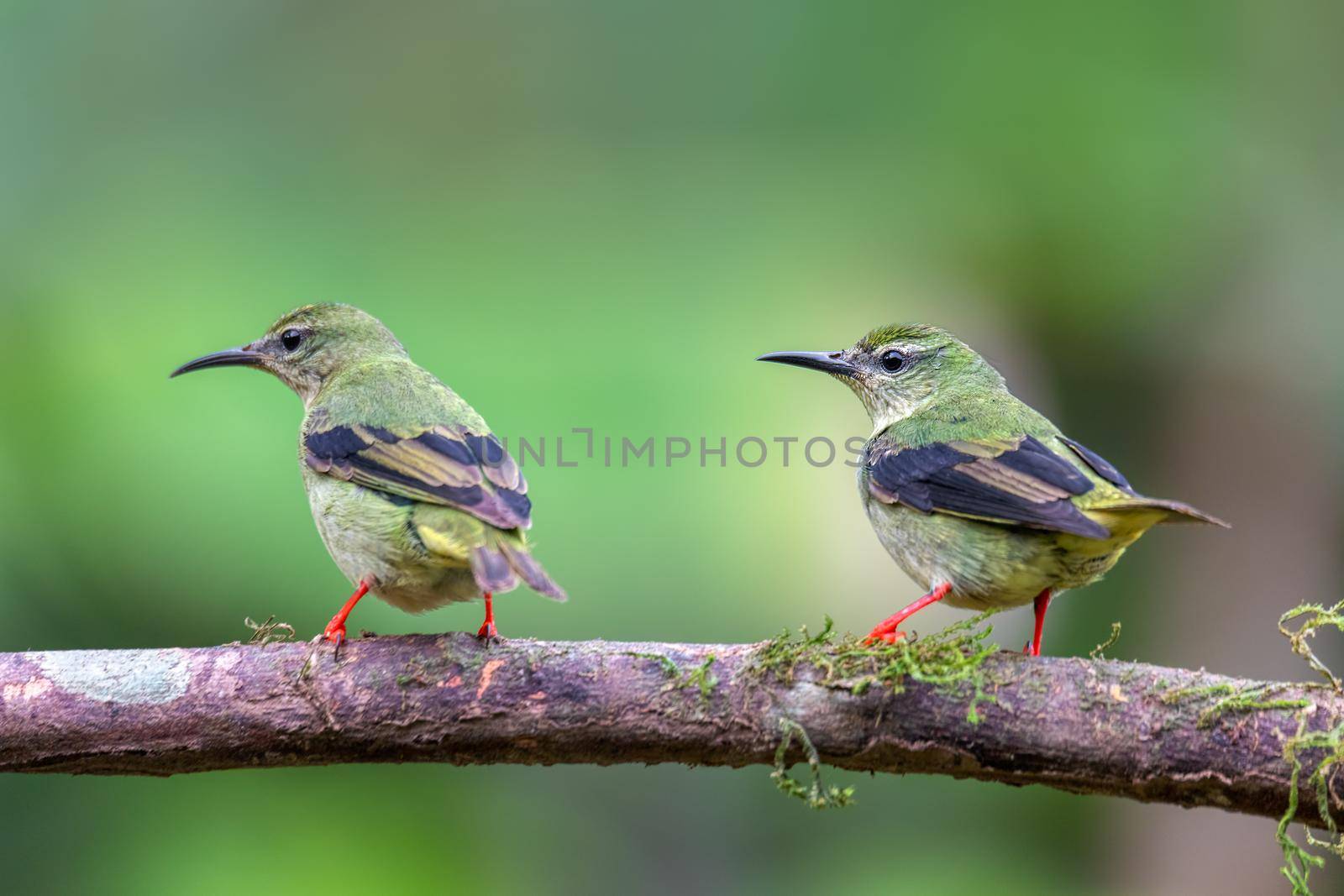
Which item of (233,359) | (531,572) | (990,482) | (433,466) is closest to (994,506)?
(990,482)

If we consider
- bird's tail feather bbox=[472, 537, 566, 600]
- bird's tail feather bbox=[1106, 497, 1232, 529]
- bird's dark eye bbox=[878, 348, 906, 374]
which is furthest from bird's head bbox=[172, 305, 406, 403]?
bird's tail feather bbox=[1106, 497, 1232, 529]

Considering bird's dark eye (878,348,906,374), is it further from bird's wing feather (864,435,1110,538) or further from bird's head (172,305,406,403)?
bird's head (172,305,406,403)

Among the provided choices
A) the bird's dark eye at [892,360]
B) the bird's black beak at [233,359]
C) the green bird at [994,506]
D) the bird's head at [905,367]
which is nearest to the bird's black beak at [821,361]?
the bird's head at [905,367]

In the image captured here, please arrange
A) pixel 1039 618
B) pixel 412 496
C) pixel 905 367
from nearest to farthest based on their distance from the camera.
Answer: pixel 412 496, pixel 1039 618, pixel 905 367

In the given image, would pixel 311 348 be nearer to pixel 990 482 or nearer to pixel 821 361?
pixel 821 361

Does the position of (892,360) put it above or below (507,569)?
above

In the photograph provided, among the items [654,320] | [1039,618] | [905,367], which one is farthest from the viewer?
[654,320]
